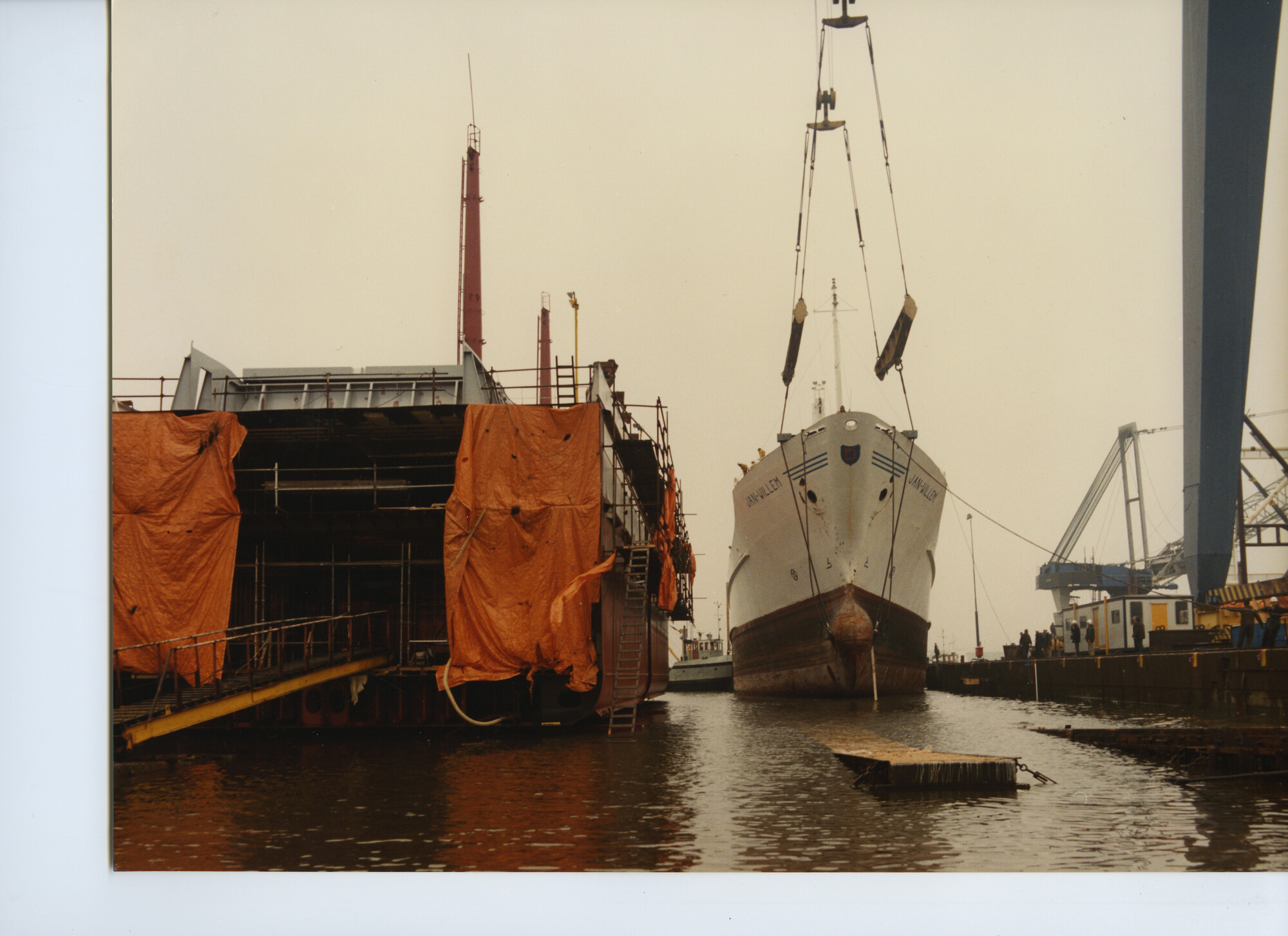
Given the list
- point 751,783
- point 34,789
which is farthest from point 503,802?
point 34,789

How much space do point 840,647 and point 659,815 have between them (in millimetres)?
19213

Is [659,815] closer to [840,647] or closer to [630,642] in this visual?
[630,642]

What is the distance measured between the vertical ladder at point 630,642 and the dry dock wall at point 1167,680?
9953 mm

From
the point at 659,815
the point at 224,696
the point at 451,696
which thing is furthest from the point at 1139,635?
the point at 224,696

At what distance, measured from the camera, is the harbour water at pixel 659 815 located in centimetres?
667

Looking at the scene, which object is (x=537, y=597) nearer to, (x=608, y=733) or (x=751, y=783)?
(x=608, y=733)

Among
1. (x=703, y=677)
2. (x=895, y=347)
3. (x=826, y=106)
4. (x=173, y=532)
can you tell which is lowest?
(x=703, y=677)

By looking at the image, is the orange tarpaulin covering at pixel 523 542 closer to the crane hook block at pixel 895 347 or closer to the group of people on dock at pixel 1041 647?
the crane hook block at pixel 895 347

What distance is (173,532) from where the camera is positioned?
49.9ft

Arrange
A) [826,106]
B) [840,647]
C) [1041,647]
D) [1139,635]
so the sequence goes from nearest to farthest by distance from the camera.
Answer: [826,106], [840,647], [1139,635], [1041,647]

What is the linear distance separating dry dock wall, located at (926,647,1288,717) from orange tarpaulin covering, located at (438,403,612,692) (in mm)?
10635

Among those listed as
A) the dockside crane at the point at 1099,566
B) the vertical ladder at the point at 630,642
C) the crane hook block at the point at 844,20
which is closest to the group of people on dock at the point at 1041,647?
the dockside crane at the point at 1099,566

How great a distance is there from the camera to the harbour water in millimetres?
6672

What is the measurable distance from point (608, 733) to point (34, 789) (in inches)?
355
